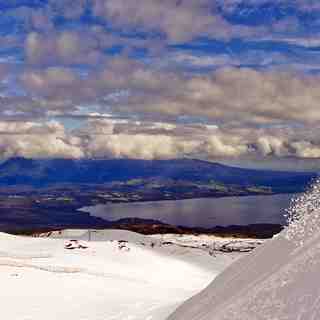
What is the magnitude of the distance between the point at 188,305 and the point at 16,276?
12.7 m

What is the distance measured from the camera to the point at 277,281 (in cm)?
1264

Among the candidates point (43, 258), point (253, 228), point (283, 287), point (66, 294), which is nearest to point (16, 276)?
point (66, 294)

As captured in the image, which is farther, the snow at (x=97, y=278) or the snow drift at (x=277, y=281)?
the snow at (x=97, y=278)

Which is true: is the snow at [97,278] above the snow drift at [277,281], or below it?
below

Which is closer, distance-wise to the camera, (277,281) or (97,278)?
(277,281)

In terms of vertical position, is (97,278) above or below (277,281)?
below

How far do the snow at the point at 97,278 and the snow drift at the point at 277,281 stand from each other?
3.50m

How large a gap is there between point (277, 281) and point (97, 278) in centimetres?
1707

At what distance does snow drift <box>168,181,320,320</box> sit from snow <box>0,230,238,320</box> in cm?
350

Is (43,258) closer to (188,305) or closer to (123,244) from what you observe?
(123,244)

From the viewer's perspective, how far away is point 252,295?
1266 centimetres

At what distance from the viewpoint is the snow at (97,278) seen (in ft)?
65.5

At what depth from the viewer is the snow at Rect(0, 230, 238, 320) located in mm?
19969

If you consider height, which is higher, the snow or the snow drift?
the snow drift
